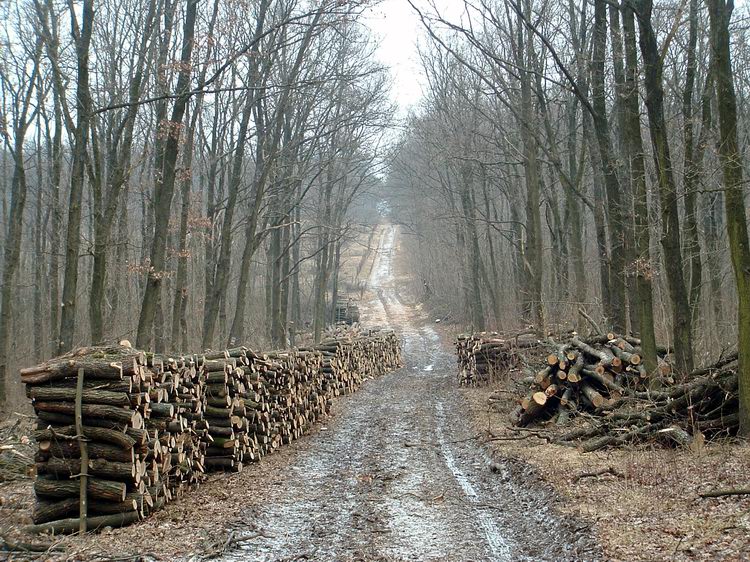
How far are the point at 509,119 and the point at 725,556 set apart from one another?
74.5 ft

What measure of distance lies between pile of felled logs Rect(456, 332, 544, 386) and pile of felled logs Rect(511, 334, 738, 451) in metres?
5.39

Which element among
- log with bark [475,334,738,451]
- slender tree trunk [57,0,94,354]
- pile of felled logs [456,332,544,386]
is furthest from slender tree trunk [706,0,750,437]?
slender tree trunk [57,0,94,354]

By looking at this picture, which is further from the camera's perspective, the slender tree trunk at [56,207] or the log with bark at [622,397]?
the slender tree trunk at [56,207]

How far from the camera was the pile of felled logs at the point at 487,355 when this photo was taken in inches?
779

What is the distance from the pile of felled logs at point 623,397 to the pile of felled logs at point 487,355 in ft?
17.7

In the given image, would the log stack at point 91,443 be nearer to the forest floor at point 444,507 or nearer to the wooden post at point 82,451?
the wooden post at point 82,451

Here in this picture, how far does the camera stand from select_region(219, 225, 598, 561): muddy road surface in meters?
6.71

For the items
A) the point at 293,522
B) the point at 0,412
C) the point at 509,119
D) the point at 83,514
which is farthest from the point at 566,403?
the point at 509,119

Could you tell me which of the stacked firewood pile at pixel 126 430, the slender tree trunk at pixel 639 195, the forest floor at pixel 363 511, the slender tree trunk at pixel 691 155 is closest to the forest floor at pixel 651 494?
the forest floor at pixel 363 511

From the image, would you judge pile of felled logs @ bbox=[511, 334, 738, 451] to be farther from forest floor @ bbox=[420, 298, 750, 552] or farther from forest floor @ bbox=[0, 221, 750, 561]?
forest floor @ bbox=[0, 221, 750, 561]

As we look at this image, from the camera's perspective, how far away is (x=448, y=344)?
126 ft

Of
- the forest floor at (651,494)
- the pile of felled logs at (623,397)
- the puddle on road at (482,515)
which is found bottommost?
the puddle on road at (482,515)

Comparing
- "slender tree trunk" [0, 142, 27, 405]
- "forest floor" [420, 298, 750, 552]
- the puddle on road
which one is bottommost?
the puddle on road

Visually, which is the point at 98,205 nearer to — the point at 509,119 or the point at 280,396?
the point at 280,396
